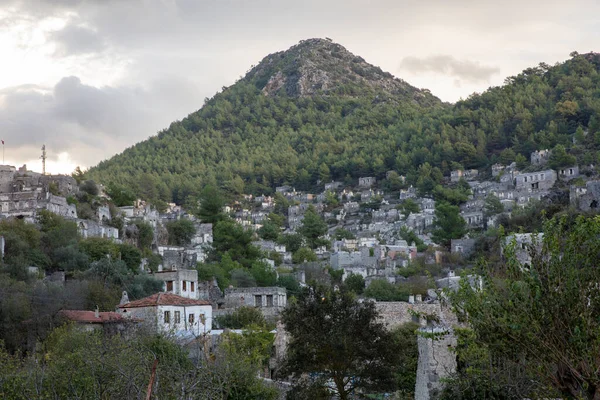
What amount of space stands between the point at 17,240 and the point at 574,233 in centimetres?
4741

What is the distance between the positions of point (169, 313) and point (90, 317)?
3226 millimetres

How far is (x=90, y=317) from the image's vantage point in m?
40.8

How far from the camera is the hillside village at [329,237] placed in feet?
134

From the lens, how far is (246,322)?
46.9 metres

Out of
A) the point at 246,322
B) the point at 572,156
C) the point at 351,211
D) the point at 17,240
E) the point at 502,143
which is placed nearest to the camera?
the point at 246,322

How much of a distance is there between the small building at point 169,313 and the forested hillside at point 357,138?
76382 mm

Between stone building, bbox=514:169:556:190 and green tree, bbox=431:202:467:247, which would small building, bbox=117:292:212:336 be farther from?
stone building, bbox=514:169:556:190

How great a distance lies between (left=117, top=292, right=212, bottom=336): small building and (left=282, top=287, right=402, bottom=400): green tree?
9794 mm

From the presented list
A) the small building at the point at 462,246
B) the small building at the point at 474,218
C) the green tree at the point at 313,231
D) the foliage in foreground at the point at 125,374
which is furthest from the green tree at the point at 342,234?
the foliage in foreground at the point at 125,374

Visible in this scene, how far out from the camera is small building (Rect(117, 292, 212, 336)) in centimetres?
4044

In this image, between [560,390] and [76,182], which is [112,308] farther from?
[76,182]

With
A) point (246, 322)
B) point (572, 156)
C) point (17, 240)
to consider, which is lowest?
point (246, 322)

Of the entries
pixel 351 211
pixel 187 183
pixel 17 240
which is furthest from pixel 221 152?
pixel 17 240

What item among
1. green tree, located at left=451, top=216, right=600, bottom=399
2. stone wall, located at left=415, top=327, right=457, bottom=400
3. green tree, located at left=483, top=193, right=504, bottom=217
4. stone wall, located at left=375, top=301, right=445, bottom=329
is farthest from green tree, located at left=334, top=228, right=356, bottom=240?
green tree, located at left=451, top=216, right=600, bottom=399
